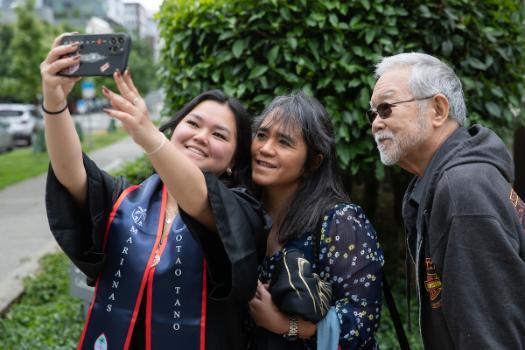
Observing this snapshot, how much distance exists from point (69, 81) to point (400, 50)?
220cm

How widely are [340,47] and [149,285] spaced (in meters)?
1.99

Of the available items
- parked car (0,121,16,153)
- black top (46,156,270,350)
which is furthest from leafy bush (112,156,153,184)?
parked car (0,121,16,153)

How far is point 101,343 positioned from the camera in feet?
6.06

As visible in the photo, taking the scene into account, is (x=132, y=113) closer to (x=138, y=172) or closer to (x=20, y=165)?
(x=138, y=172)

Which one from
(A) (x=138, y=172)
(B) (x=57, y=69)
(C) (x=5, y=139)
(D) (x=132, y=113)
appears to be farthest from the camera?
(C) (x=5, y=139)

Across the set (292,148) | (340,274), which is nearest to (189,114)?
(292,148)

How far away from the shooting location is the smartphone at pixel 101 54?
1.54m

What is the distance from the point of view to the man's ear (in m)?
1.82

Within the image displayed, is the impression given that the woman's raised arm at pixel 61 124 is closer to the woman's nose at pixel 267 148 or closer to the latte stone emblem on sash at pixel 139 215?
the latte stone emblem on sash at pixel 139 215

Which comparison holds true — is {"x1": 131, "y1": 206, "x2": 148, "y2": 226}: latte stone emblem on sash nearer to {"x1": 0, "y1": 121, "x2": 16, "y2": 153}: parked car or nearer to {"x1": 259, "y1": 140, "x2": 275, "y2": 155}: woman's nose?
Answer: {"x1": 259, "y1": 140, "x2": 275, "y2": 155}: woman's nose

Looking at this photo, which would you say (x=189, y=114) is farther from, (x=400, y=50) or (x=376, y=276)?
(x=400, y=50)

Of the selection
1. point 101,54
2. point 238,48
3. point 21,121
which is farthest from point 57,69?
point 21,121

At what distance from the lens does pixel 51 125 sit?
1765 mm

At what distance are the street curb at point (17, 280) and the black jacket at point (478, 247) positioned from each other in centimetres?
438
